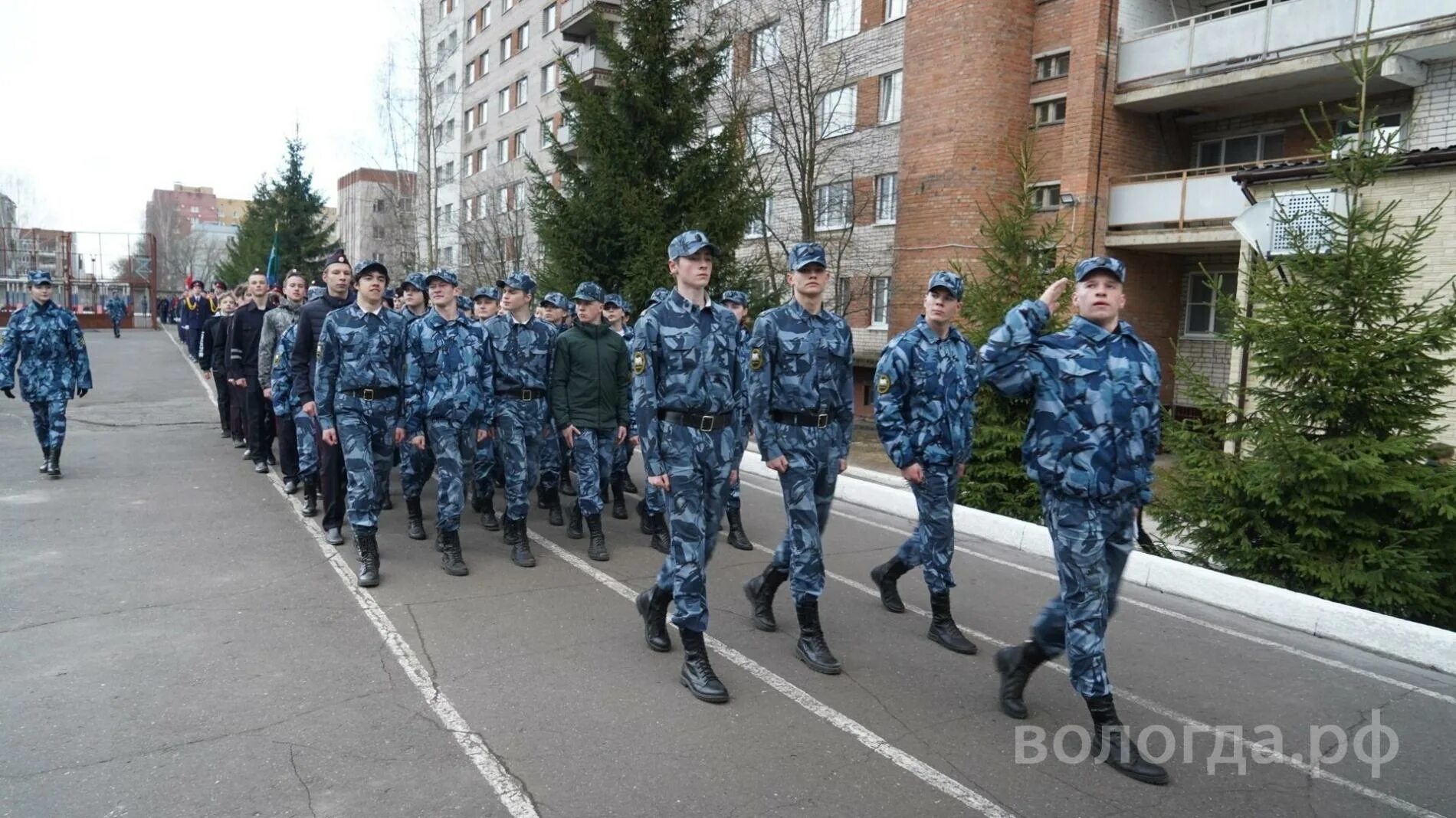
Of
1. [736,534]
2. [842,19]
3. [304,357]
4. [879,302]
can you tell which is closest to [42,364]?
[304,357]

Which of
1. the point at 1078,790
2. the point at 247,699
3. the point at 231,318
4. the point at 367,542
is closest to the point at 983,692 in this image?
the point at 1078,790

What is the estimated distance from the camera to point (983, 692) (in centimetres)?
488

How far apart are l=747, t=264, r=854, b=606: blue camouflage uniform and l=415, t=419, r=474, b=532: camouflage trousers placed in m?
2.79

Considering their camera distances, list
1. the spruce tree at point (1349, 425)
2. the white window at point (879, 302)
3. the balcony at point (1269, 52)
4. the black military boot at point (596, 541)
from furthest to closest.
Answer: the white window at point (879, 302) → the balcony at point (1269, 52) → the black military boot at point (596, 541) → the spruce tree at point (1349, 425)

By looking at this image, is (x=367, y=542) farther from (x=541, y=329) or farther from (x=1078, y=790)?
(x=1078, y=790)

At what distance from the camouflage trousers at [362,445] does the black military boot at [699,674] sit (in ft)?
9.69

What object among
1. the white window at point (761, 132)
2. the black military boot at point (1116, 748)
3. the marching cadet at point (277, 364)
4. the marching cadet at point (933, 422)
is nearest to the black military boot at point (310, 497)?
the marching cadet at point (277, 364)

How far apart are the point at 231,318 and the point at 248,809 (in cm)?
920

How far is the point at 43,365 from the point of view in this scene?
1012 centimetres

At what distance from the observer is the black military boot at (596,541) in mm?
7383

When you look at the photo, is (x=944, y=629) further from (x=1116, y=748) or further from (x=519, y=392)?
(x=519, y=392)

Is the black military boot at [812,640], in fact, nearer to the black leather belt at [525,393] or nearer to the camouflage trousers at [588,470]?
the camouflage trousers at [588,470]

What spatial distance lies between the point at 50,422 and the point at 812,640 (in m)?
9.43

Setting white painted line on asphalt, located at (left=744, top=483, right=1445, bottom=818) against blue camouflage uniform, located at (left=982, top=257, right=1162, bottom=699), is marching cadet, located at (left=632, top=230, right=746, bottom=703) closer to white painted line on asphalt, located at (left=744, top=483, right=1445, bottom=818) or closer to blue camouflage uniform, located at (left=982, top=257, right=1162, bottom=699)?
blue camouflage uniform, located at (left=982, top=257, right=1162, bottom=699)
